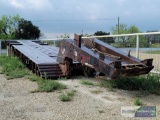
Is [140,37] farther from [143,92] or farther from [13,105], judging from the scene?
[13,105]

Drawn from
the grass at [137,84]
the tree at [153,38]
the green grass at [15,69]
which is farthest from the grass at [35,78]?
the tree at [153,38]

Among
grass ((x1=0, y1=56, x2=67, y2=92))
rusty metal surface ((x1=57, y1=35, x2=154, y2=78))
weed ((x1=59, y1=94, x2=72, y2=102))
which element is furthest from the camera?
grass ((x1=0, y1=56, x2=67, y2=92))

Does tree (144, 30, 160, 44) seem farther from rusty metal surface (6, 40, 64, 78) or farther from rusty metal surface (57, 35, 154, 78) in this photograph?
rusty metal surface (6, 40, 64, 78)

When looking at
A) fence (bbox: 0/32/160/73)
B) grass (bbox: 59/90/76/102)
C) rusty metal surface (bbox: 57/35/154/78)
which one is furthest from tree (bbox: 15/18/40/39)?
grass (bbox: 59/90/76/102)

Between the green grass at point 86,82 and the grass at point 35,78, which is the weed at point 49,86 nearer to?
the grass at point 35,78

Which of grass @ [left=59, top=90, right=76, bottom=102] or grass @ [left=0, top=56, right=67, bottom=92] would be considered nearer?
grass @ [left=59, top=90, right=76, bottom=102]

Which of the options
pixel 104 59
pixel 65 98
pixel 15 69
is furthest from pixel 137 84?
pixel 15 69

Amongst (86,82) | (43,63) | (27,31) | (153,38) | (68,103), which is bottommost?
(68,103)

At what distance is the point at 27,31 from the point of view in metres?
52.1

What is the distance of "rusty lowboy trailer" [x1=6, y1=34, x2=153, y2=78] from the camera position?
671 cm

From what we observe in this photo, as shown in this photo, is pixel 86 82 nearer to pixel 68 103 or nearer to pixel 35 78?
pixel 35 78

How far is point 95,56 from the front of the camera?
7117 millimetres

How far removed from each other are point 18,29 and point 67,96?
164ft

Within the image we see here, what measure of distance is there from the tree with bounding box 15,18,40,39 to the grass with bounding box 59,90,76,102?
148ft
